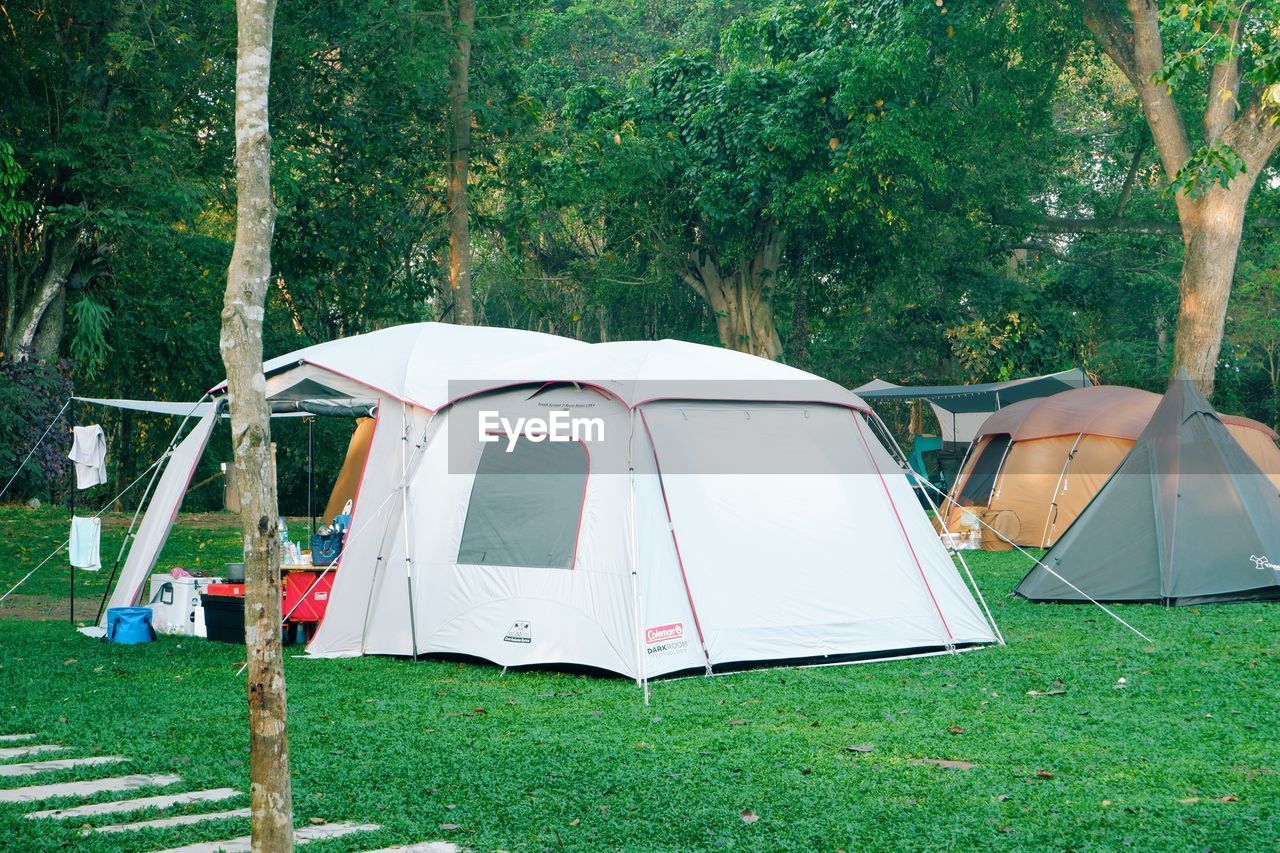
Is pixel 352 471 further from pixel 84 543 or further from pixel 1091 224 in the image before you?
pixel 1091 224

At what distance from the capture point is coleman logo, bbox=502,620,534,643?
790 cm

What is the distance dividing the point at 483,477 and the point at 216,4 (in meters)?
9.25

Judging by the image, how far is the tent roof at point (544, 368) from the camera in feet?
26.9

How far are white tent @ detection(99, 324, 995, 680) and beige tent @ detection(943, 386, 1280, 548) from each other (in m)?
6.78

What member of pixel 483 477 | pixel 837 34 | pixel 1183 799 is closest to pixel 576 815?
pixel 1183 799

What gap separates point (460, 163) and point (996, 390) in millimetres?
8521

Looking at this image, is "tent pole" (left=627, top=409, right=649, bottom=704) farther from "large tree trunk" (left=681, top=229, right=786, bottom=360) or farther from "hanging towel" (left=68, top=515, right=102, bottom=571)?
"large tree trunk" (left=681, top=229, right=786, bottom=360)

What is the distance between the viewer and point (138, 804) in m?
4.93

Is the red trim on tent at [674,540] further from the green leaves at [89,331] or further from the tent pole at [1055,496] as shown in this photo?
the green leaves at [89,331]

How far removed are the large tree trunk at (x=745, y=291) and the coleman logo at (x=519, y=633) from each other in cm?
1587

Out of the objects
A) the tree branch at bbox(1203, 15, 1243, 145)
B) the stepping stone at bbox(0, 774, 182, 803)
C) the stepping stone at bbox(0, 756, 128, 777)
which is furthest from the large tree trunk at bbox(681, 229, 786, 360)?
the stepping stone at bbox(0, 774, 182, 803)

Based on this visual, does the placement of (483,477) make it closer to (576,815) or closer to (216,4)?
(576,815)

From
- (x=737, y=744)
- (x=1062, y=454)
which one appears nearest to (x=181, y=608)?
(x=737, y=744)

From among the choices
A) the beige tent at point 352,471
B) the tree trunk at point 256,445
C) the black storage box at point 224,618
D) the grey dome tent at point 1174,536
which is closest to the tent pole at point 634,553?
the black storage box at point 224,618
